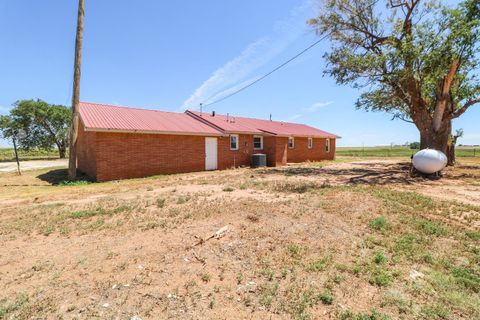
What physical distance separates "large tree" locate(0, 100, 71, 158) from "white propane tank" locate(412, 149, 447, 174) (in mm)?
39809

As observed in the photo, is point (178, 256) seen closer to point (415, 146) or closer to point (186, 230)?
point (186, 230)

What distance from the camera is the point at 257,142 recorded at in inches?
800

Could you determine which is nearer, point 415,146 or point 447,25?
point 447,25

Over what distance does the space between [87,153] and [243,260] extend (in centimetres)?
1349

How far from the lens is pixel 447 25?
12453 mm

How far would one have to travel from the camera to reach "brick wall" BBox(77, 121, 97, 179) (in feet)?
42.0

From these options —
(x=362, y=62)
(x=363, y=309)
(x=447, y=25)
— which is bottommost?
(x=363, y=309)

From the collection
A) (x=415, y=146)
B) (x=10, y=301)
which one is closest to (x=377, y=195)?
(x=10, y=301)

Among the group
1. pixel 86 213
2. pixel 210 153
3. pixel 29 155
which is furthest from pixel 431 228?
pixel 29 155

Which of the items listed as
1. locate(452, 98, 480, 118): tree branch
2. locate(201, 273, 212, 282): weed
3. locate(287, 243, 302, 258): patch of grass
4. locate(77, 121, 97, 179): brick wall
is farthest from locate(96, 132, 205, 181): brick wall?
locate(452, 98, 480, 118): tree branch

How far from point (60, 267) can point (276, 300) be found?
10.7 ft

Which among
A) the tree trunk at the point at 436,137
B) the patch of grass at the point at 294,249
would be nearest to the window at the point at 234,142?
the tree trunk at the point at 436,137

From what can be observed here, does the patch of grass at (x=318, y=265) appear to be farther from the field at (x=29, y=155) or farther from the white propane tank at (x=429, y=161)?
the field at (x=29, y=155)

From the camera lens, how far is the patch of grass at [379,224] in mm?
5348
